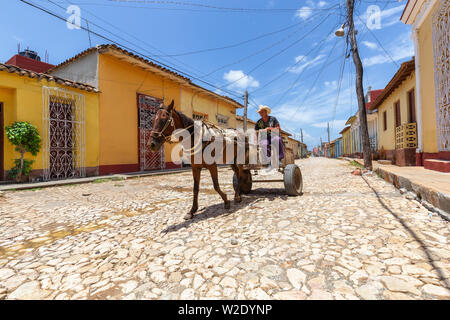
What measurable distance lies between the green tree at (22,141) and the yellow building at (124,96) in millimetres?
2263

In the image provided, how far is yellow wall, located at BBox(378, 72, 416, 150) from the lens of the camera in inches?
334

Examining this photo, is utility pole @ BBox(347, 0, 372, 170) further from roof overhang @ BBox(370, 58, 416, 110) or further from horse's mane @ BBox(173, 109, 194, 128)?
horse's mane @ BBox(173, 109, 194, 128)

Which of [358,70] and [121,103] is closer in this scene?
[358,70]

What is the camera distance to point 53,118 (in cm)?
816

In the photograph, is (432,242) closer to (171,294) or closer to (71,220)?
(171,294)

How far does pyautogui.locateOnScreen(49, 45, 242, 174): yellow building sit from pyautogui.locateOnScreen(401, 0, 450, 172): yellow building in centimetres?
876

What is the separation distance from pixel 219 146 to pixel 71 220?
8.91 feet

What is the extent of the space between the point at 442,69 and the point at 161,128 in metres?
7.49

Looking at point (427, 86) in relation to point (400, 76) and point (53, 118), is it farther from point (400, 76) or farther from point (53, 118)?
point (53, 118)

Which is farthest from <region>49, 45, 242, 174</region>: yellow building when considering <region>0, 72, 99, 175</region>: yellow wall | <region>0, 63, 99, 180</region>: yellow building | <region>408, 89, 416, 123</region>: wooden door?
<region>408, 89, 416, 123</region>: wooden door

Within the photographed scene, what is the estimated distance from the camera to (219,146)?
3.50 metres

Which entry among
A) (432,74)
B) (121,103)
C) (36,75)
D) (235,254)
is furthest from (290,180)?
(36,75)
